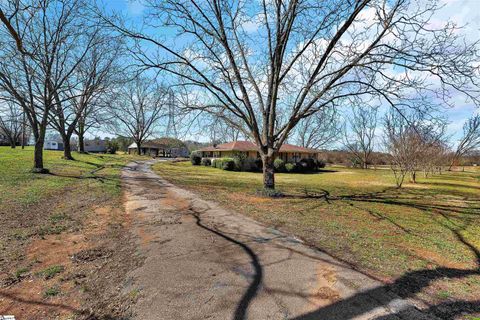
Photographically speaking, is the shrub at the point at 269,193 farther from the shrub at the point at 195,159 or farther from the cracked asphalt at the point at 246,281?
the shrub at the point at 195,159

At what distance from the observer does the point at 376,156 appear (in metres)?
47.5

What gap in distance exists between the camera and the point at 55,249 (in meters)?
4.66

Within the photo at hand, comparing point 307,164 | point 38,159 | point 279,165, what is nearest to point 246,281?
point 38,159

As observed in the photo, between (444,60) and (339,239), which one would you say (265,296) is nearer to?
(339,239)

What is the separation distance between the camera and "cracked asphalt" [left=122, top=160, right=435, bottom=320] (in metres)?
2.85

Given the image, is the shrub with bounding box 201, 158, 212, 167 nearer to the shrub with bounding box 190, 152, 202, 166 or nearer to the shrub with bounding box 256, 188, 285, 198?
the shrub with bounding box 190, 152, 202, 166

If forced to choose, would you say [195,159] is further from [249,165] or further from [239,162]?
[249,165]

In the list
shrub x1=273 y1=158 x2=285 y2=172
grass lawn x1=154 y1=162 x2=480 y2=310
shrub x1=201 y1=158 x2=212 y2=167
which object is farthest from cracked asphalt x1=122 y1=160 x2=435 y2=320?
shrub x1=201 y1=158 x2=212 y2=167

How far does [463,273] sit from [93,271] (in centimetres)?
561

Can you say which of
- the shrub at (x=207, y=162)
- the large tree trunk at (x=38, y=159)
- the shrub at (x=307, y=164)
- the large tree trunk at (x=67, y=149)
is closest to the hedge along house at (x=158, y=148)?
the shrub at (x=207, y=162)

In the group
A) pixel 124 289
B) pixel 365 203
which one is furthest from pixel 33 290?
pixel 365 203

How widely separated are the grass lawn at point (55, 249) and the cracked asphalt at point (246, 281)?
56 centimetres

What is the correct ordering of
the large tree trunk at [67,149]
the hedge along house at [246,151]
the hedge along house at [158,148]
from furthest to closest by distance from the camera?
1. the hedge along house at [158,148]
2. the hedge along house at [246,151]
3. the large tree trunk at [67,149]

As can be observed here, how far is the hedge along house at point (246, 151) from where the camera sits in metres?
32.4
